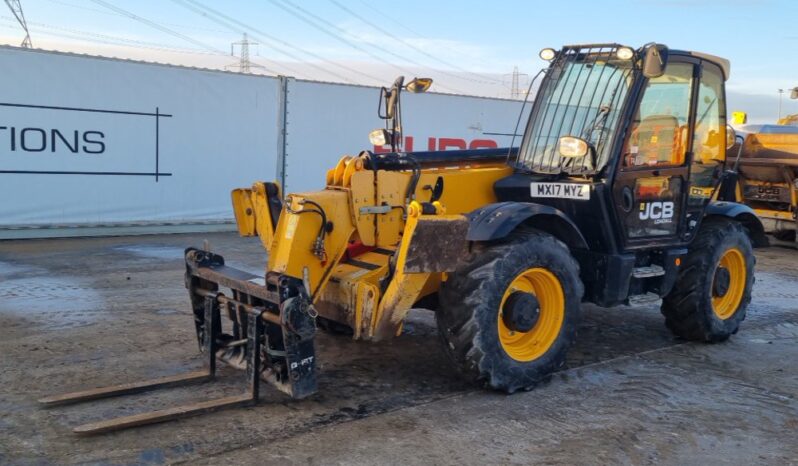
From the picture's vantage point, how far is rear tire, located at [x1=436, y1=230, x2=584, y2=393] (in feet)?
A: 15.3

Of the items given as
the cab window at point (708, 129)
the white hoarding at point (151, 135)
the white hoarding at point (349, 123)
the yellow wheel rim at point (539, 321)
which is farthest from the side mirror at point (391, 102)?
the white hoarding at point (349, 123)

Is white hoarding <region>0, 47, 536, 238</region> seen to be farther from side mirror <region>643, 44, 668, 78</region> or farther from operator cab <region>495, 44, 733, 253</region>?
side mirror <region>643, 44, 668, 78</region>

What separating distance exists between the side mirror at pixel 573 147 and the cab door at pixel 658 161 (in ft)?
1.59

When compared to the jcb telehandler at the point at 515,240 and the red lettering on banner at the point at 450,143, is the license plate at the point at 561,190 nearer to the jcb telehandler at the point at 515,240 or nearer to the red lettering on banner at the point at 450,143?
the jcb telehandler at the point at 515,240

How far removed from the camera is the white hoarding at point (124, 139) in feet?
36.6

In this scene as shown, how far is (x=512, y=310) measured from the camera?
487 cm

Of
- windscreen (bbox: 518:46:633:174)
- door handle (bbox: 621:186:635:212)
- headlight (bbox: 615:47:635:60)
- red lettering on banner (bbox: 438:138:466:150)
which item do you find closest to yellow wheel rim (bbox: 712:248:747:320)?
door handle (bbox: 621:186:635:212)

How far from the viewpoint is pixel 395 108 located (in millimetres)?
5750

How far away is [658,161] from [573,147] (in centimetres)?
104

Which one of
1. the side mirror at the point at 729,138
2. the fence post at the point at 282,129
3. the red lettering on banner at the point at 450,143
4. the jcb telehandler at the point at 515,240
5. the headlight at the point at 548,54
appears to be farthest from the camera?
the red lettering on banner at the point at 450,143

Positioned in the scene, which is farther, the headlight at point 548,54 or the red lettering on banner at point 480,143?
the red lettering on banner at point 480,143

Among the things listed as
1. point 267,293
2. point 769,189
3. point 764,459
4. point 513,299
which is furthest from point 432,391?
point 769,189

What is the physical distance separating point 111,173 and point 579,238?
28.8 feet

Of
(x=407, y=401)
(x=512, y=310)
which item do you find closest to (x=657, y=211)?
(x=512, y=310)
